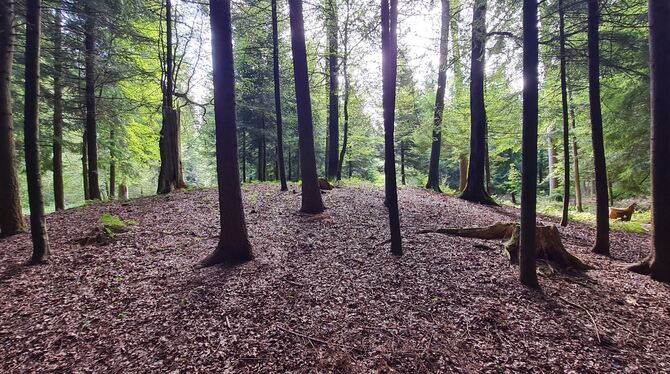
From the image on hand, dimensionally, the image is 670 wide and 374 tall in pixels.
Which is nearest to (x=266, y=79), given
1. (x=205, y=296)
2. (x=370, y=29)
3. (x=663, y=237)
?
(x=370, y=29)

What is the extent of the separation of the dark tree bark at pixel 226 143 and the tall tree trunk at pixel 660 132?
683cm

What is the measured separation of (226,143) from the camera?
18.6ft

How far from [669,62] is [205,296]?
8.02 metres

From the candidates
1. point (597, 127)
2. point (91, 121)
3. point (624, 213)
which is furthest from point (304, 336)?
point (624, 213)

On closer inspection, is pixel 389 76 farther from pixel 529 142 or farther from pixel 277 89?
pixel 277 89

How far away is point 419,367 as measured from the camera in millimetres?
3238

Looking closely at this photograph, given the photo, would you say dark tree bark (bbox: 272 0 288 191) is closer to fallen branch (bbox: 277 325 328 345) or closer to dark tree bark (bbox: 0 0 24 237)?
dark tree bark (bbox: 0 0 24 237)

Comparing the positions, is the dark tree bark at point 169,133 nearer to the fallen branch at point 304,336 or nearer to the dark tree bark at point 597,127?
the fallen branch at point 304,336

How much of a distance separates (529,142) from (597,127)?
301cm

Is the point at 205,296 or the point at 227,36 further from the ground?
the point at 227,36

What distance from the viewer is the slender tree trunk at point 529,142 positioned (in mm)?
4531

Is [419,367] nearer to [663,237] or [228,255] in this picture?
[228,255]

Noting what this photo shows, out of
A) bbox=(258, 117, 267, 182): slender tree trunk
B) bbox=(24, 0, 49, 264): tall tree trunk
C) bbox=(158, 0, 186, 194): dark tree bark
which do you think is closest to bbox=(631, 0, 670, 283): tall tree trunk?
bbox=(24, 0, 49, 264): tall tree trunk

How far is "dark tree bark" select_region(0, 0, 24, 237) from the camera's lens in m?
6.79
